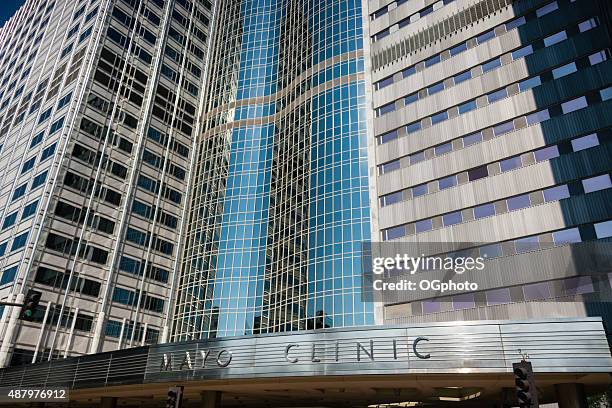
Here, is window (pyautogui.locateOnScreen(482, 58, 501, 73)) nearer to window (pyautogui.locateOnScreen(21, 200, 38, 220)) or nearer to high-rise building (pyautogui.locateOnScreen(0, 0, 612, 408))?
high-rise building (pyautogui.locateOnScreen(0, 0, 612, 408))

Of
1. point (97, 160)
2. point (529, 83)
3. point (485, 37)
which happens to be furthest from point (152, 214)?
point (529, 83)

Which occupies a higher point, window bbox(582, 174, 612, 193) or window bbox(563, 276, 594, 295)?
window bbox(582, 174, 612, 193)

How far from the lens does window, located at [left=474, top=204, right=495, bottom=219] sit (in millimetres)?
37444

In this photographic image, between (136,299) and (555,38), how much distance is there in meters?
50.8

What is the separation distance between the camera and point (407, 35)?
163 feet

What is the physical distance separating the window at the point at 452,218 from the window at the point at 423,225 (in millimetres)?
1164

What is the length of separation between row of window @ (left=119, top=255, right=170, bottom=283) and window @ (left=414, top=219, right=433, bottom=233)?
114ft

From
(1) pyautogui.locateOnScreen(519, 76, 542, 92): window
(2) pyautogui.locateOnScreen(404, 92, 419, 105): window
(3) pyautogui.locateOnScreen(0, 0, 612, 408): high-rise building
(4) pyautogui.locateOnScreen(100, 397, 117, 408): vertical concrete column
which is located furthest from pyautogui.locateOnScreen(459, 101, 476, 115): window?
(4) pyautogui.locateOnScreen(100, 397, 117, 408): vertical concrete column

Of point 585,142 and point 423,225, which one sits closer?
point 585,142

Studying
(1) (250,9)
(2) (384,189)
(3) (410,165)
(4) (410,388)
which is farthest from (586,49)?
(1) (250,9)

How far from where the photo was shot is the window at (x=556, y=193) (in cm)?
3469

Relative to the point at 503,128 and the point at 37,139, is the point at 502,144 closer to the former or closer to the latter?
the point at 503,128

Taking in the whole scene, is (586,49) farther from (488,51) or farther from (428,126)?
(428,126)

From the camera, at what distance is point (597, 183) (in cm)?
3350
